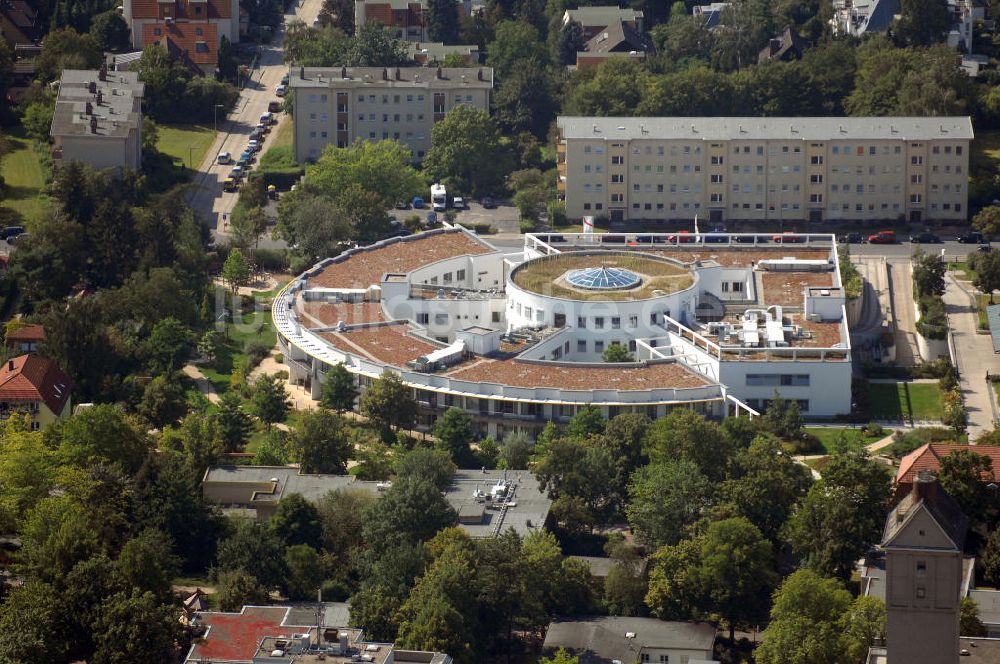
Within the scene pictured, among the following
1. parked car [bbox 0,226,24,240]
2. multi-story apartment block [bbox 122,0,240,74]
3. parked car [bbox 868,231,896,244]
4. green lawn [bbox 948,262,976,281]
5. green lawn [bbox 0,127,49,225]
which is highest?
multi-story apartment block [bbox 122,0,240,74]

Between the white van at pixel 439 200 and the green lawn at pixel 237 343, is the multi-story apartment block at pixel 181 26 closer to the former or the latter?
the white van at pixel 439 200

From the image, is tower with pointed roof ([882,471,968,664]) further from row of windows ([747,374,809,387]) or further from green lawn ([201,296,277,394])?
green lawn ([201,296,277,394])

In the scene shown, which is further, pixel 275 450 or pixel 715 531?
pixel 275 450

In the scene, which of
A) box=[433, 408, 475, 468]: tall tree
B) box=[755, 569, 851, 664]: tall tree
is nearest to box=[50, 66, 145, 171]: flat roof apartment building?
box=[433, 408, 475, 468]: tall tree

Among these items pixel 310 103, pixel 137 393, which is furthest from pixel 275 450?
pixel 310 103

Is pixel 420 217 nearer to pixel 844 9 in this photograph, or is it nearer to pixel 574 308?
pixel 574 308

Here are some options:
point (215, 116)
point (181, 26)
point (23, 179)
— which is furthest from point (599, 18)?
point (23, 179)
